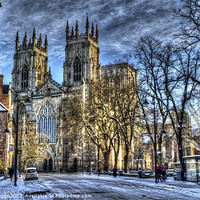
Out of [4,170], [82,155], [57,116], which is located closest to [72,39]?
[57,116]

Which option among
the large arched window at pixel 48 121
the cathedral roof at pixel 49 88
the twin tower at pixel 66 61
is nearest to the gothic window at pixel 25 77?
the twin tower at pixel 66 61

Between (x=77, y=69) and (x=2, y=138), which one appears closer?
(x=2, y=138)

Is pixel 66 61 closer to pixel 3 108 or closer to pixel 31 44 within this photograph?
pixel 31 44

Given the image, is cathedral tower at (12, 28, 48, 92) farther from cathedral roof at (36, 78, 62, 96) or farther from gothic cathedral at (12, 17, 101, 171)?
cathedral roof at (36, 78, 62, 96)

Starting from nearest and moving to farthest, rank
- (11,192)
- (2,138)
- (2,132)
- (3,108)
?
(11,192) < (2,132) < (2,138) < (3,108)

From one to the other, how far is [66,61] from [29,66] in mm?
10198

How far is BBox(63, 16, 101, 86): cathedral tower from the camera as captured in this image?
6912cm

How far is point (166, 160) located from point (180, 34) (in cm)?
6795

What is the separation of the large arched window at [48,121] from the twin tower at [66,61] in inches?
246

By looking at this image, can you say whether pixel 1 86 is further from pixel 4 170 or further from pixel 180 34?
pixel 180 34

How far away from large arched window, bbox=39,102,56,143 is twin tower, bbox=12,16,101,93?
6.26 m

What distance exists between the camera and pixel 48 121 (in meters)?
68.8

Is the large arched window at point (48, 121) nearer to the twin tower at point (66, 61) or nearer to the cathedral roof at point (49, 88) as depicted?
the cathedral roof at point (49, 88)

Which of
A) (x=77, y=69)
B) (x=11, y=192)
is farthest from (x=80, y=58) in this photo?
(x=11, y=192)
